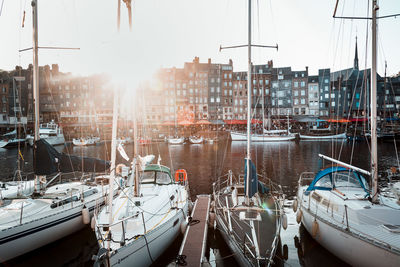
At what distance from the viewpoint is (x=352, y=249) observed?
7613 millimetres

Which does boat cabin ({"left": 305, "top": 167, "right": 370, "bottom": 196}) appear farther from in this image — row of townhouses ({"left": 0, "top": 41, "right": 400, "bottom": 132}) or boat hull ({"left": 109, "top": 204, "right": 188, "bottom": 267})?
row of townhouses ({"left": 0, "top": 41, "right": 400, "bottom": 132})

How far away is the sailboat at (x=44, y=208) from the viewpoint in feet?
27.0

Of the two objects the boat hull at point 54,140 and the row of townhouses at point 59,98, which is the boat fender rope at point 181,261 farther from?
the row of townhouses at point 59,98

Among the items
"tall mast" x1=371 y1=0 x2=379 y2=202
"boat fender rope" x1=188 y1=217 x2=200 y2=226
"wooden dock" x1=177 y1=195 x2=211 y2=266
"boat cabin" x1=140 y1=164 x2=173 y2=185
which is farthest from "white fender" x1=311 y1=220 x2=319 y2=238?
"boat cabin" x1=140 y1=164 x2=173 y2=185

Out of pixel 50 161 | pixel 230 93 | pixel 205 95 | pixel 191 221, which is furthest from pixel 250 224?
pixel 230 93

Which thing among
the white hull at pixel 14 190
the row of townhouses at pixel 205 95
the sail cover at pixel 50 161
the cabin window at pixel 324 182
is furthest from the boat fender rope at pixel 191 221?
the row of townhouses at pixel 205 95

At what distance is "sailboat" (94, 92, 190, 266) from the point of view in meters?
6.61

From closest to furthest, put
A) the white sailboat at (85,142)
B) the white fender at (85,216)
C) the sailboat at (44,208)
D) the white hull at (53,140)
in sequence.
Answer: the sailboat at (44,208) → the white fender at (85,216) → the white hull at (53,140) → the white sailboat at (85,142)

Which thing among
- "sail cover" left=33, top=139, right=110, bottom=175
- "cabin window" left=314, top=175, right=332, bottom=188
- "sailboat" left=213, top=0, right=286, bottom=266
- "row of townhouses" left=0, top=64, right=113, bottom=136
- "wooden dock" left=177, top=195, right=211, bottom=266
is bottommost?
"wooden dock" left=177, top=195, right=211, bottom=266

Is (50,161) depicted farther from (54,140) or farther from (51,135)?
(51,135)

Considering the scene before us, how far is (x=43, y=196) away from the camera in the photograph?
10.9 metres

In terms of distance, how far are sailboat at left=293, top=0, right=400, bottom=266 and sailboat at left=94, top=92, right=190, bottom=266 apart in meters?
5.45

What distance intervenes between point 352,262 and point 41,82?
92166 millimetres

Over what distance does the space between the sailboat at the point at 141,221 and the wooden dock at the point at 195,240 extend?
1.65ft
